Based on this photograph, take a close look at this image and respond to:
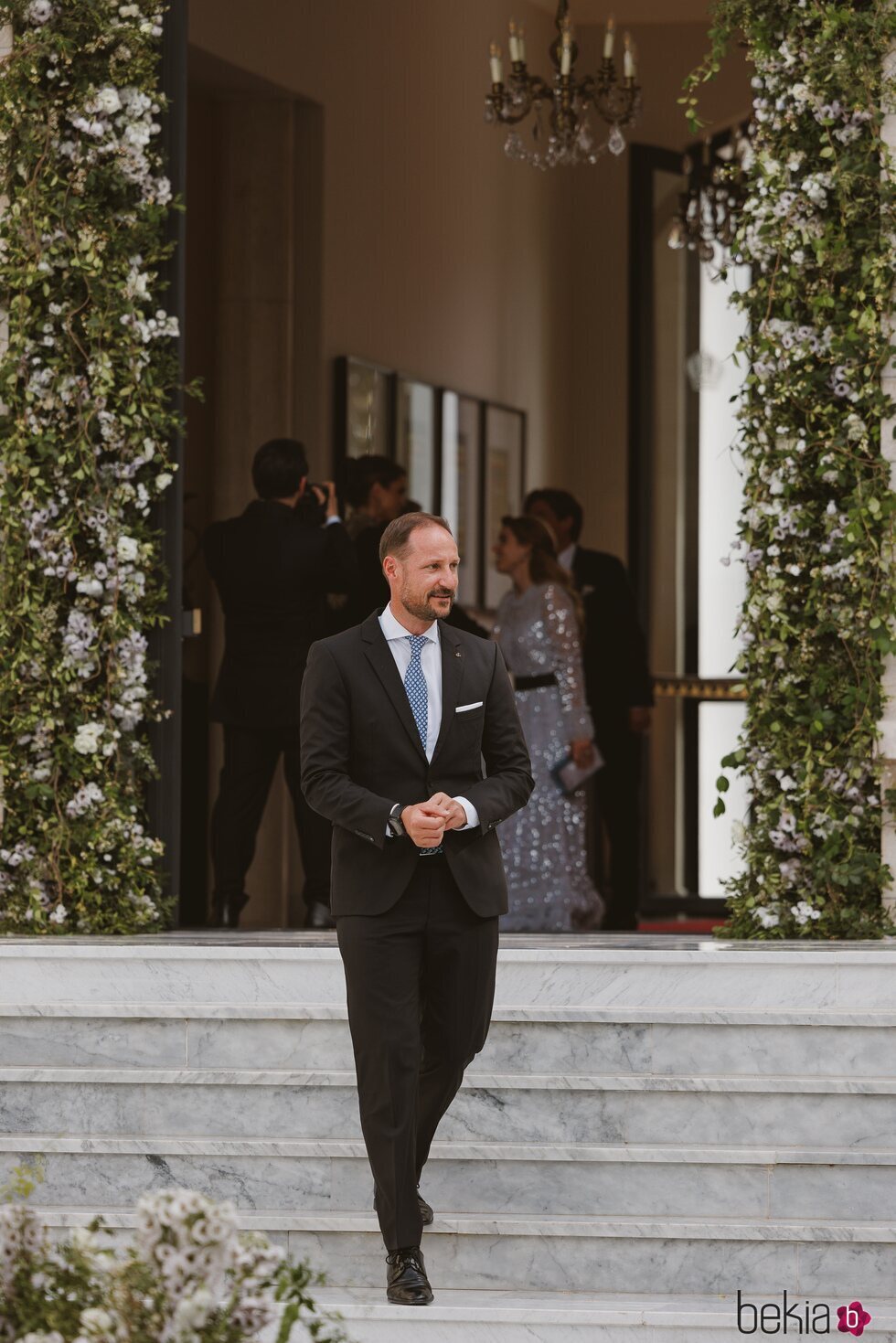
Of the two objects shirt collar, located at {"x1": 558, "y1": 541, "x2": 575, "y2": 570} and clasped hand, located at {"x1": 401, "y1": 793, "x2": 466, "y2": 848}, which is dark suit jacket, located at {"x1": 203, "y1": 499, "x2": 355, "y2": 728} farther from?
clasped hand, located at {"x1": 401, "y1": 793, "x2": 466, "y2": 848}

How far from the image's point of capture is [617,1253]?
4730 mm

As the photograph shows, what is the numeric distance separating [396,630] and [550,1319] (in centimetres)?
148

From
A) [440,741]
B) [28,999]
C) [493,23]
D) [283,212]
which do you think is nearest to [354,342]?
[283,212]

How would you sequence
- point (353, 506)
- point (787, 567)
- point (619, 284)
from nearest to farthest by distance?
point (787, 567), point (353, 506), point (619, 284)

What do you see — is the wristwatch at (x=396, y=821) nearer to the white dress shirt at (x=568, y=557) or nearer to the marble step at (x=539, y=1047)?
the marble step at (x=539, y=1047)

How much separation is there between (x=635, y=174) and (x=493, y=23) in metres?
1.38

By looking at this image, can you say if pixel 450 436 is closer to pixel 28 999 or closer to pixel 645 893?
pixel 645 893

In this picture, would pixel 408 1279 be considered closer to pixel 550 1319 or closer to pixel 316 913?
pixel 550 1319

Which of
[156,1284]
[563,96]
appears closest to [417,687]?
[156,1284]

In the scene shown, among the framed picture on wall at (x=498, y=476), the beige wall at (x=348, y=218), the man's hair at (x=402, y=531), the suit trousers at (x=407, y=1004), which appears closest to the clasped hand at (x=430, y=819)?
the suit trousers at (x=407, y=1004)

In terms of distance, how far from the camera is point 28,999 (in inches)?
221

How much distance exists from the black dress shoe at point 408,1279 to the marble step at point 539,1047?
3.01 ft

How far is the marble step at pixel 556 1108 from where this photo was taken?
197 inches

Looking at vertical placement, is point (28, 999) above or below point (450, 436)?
below
